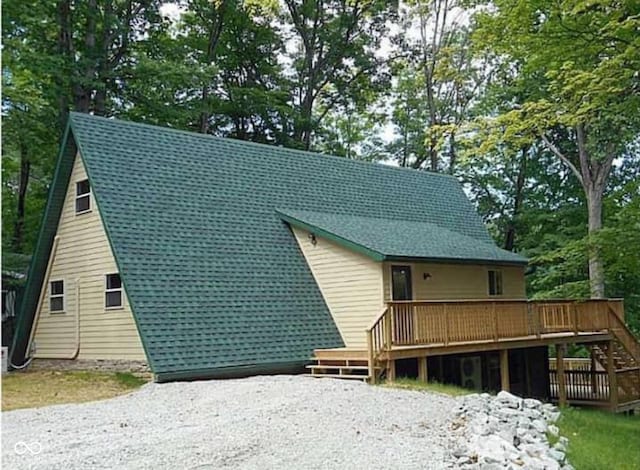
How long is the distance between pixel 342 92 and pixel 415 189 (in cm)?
1383

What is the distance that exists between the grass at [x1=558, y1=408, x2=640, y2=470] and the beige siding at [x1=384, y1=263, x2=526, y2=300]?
4.43m

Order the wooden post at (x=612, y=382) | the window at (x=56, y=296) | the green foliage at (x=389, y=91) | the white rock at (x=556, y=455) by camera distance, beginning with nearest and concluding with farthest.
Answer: the white rock at (x=556, y=455), the green foliage at (x=389, y=91), the window at (x=56, y=296), the wooden post at (x=612, y=382)

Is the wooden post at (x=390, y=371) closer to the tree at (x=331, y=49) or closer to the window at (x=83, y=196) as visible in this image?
the window at (x=83, y=196)

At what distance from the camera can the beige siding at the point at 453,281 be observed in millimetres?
15828

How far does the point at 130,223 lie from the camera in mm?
13711

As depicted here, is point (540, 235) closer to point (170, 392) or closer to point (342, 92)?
point (342, 92)

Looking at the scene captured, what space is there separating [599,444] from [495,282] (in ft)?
28.1

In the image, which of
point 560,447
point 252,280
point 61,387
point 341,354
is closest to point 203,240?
point 252,280

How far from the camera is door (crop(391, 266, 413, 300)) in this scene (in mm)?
15320

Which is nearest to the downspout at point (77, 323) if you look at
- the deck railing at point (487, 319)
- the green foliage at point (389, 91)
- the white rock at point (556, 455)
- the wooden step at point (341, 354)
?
the wooden step at point (341, 354)

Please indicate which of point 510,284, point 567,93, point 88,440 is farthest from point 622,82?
point 88,440

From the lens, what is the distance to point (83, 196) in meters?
15.1

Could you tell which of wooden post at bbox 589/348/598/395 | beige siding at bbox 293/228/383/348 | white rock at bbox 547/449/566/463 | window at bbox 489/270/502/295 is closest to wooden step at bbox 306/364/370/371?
beige siding at bbox 293/228/383/348

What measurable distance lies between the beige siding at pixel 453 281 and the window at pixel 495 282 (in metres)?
0.14
